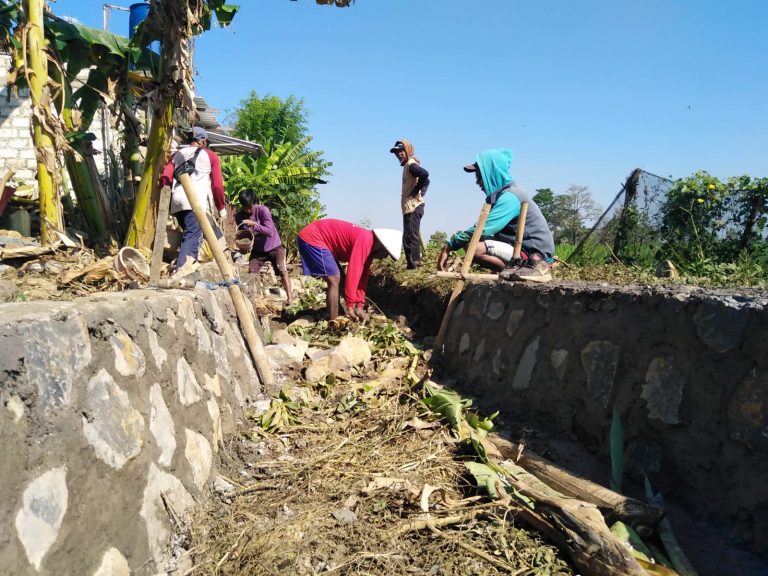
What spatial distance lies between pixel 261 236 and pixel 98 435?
17.8 ft

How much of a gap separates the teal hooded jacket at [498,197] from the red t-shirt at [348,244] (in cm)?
88

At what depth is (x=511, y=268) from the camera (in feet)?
15.9

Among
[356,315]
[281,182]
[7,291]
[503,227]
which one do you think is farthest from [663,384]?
[281,182]

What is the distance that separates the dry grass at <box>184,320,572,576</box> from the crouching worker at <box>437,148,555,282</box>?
2117mm

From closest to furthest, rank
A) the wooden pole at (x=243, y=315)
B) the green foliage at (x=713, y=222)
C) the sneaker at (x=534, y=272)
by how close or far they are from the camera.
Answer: the wooden pole at (x=243, y=315) → the sneaker at (x=534, y=272) → the green foliage at (x=713, y=222)

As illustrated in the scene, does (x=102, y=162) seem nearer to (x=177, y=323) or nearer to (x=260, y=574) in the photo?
(x=177, y=323)

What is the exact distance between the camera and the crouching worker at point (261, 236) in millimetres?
6895

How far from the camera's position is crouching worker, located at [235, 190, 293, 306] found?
22.6 ft

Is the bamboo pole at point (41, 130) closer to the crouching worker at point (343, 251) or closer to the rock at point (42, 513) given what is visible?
the crouching worker at point (343, 251)

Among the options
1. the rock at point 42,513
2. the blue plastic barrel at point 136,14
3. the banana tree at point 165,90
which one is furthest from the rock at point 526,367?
the blue plastic barrel at point 136,14

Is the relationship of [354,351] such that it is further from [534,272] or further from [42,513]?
[42,513]

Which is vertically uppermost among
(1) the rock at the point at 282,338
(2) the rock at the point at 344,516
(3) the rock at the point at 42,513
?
(3) the rock at the point at 42,513

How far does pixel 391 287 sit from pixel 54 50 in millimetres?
5203

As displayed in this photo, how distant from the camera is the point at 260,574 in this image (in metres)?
1.89
